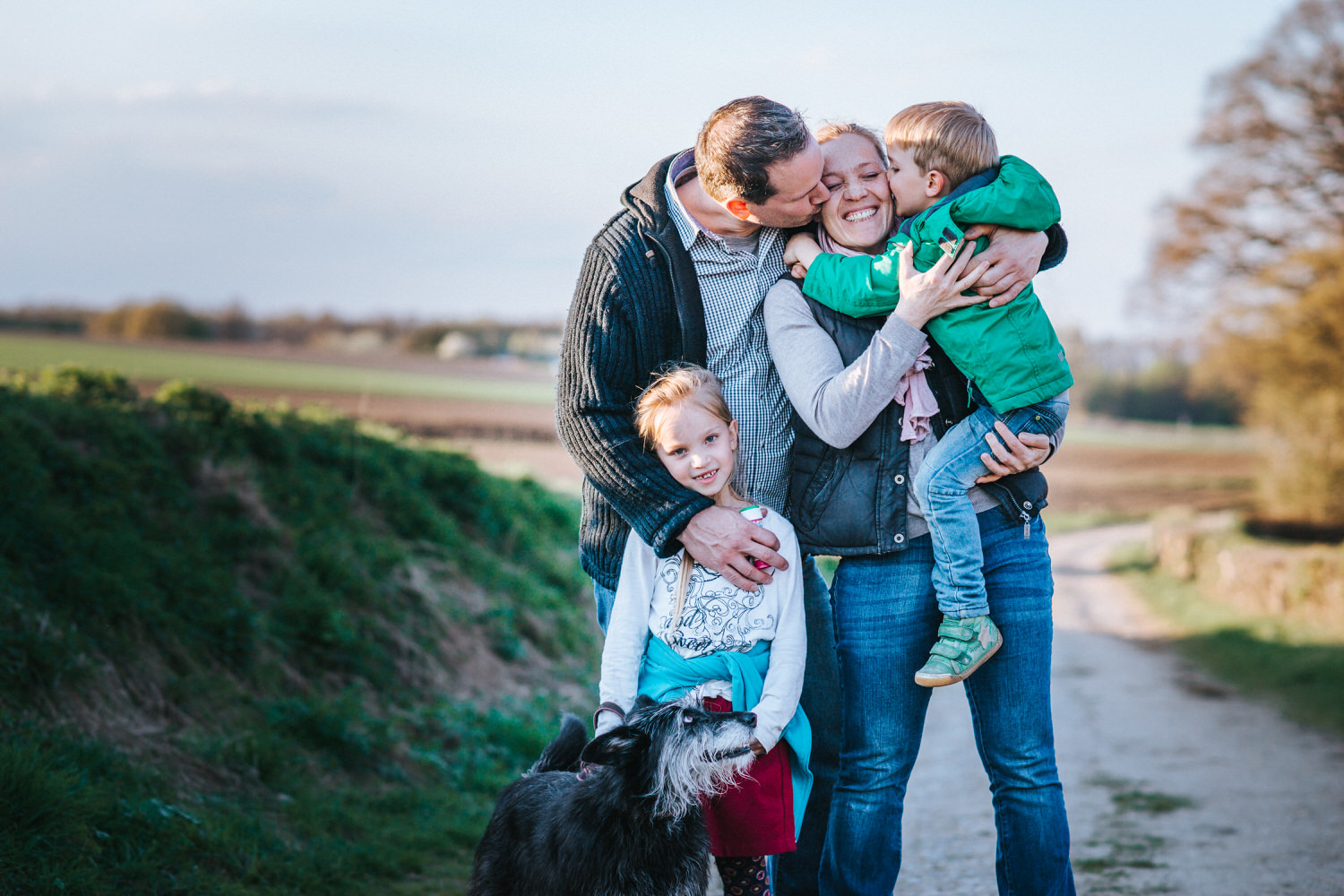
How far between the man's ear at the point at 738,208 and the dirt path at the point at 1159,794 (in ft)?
10.3

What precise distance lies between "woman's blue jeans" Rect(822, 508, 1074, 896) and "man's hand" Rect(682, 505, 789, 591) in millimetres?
312

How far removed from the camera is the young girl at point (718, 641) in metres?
2.76

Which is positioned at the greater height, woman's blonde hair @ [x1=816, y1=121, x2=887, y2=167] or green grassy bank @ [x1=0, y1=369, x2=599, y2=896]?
woman's blonde hair @ [x1=816, y1=121, x2=887, y2=167]

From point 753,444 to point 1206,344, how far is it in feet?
64.8

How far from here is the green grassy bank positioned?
393 centimetres

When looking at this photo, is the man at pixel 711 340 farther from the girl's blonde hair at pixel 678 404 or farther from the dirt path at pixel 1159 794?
the dirt path at pixel 1159 794

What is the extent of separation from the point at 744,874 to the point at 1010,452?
133 cm

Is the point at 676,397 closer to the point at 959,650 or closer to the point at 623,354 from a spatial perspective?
the point at 623,354

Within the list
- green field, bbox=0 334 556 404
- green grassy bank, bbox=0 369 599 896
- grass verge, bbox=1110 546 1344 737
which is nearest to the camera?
green grassy bank, bbox=0 369 599 896

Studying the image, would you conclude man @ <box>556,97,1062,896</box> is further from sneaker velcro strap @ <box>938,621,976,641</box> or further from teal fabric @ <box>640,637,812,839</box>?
sneaker velcro strap @ <box>938,621,976,641</box>

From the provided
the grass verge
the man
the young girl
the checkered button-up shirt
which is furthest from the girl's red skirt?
the grass verge

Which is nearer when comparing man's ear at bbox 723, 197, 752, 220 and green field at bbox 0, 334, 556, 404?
man's ear at bbox 723, 197, 752, 220

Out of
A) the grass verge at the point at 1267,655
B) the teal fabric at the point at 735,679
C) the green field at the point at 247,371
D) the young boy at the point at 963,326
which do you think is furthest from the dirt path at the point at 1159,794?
the green field at the point at 247,371

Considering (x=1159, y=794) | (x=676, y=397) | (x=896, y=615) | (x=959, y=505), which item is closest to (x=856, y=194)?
(x=676, y=397)
